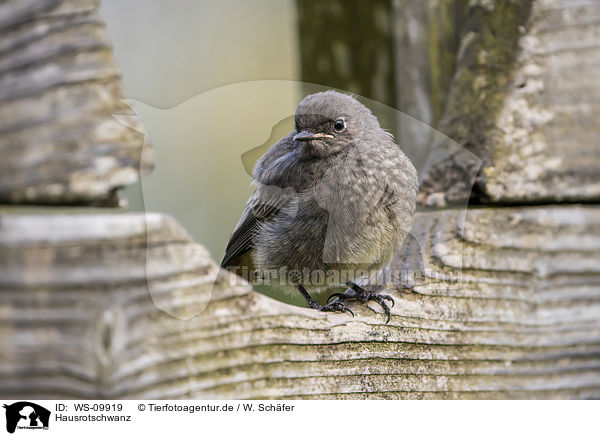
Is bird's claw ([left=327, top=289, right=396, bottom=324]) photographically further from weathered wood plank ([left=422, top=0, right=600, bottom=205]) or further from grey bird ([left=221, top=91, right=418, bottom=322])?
weathered wood plank ([left=422, top=0, right=600, bottom=205])

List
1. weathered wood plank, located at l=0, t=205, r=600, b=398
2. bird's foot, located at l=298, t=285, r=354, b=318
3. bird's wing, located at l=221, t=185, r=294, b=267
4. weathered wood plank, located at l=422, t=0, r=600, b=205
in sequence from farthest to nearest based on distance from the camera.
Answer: weathered wood plank, located at l=422, t=0, r=600, b=205, bird's foot, located at l=298, t=285, r=354, b=318, bird's wing, located at l=221, t=185, r=294, b=267, weathered wood plank, located at l=0, t=205, r=600, b=398

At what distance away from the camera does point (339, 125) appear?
1.77m

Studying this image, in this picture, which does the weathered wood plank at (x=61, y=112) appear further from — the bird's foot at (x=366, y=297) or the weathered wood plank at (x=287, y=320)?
the bird's foot at (x=366, y=297)

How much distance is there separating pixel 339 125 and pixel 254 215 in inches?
14.1

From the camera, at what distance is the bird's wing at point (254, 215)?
162cm

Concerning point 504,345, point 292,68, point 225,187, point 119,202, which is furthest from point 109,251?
point 504,345

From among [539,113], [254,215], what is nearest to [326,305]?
[254,215]

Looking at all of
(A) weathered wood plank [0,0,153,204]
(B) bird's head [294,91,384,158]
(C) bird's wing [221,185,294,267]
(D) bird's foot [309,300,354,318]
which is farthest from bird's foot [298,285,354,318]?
(A) weathered wood plank [0,0,153,204]

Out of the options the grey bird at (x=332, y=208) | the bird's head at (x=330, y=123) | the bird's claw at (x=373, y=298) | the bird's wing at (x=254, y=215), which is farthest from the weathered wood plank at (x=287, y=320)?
the bird's head at (x=330, y=123)

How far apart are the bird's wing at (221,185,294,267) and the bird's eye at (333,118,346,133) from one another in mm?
A: 241

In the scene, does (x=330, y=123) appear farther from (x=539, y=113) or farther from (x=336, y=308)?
(x=539, y=113)

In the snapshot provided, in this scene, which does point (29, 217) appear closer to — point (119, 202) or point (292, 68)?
point (119, 202)

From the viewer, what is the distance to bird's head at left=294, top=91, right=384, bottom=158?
164 cm

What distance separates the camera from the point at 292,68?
1.77 metres
